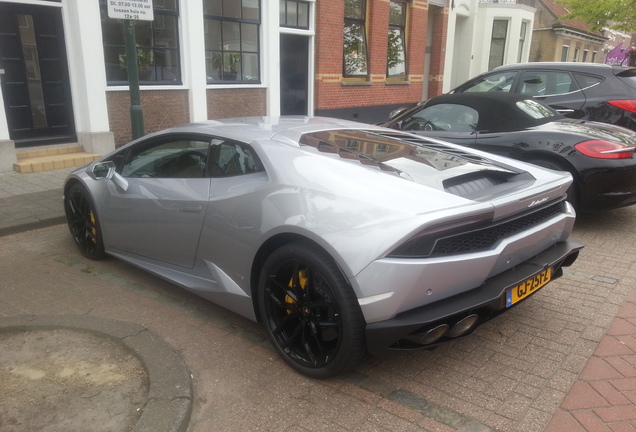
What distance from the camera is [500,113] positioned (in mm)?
6066

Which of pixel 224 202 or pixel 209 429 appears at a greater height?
pixel 224 202

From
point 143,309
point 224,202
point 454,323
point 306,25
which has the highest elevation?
point 306,25

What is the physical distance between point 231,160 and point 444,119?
3789 mm

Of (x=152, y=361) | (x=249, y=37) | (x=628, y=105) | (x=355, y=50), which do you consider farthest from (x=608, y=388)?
(x=355, y=50)

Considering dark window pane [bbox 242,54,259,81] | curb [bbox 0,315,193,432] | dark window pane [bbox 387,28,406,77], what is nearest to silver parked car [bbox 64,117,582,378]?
curb [bbox 0,315,193,432]

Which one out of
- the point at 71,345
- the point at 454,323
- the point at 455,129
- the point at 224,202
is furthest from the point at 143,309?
the point at 455,129

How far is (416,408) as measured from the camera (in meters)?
2.77

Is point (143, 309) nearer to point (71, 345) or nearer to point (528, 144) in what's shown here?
point (71, 345)

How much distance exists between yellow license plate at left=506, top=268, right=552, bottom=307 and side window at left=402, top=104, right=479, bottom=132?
10.7ft

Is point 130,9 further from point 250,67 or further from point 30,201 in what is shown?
point 250,67

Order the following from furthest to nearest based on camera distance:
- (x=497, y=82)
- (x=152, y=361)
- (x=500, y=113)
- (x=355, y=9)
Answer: (x=355, y=9)
(x=497, y=82)
(x=500, y=113)
(x=152, y=361)

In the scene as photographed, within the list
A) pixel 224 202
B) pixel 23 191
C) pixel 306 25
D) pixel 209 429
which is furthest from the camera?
pixel 306 25

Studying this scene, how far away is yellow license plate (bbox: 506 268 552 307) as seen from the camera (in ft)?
9.82

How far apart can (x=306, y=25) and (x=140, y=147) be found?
970cm
